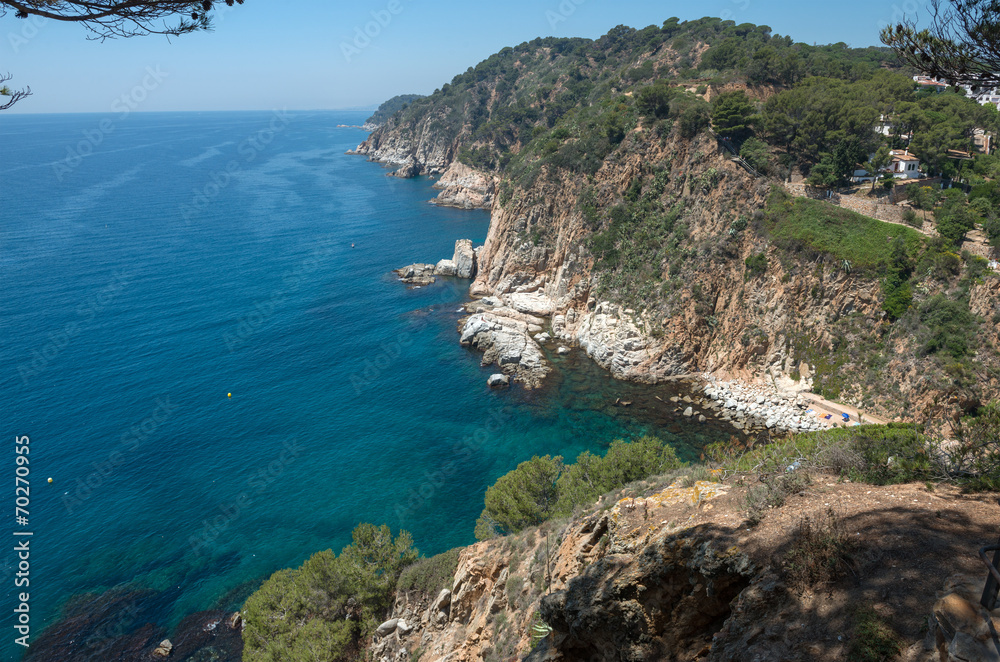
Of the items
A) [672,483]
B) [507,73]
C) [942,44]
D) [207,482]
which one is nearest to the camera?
[942,44]

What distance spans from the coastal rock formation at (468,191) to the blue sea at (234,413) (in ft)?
103

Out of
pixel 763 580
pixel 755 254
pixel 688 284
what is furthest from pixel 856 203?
pixel 763 580

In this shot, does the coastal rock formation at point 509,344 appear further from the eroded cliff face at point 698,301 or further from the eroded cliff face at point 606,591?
the eroded cliff face at point 606,591

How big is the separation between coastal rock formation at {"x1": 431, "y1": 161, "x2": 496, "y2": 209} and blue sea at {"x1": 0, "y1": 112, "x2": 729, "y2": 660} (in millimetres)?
31539

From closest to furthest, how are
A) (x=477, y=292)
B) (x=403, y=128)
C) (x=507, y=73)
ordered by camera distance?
(x=477, y=292) < (x=507, y=73) < (x=403, y=128)

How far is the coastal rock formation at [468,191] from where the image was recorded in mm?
104562

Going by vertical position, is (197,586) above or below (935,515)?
below

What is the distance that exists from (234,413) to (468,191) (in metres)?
77.9

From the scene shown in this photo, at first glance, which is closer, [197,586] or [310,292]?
[197,586]

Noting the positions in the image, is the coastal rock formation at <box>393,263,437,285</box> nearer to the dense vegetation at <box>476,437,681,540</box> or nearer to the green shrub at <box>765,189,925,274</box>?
the green shrub at <box>765,189,925,274</box>

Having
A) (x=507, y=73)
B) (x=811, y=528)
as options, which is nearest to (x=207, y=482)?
(x=811, y=528)

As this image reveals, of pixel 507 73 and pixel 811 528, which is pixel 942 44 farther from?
pixel 507 73

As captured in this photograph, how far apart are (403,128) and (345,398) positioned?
5111 inches

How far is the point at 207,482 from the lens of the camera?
106 feet
